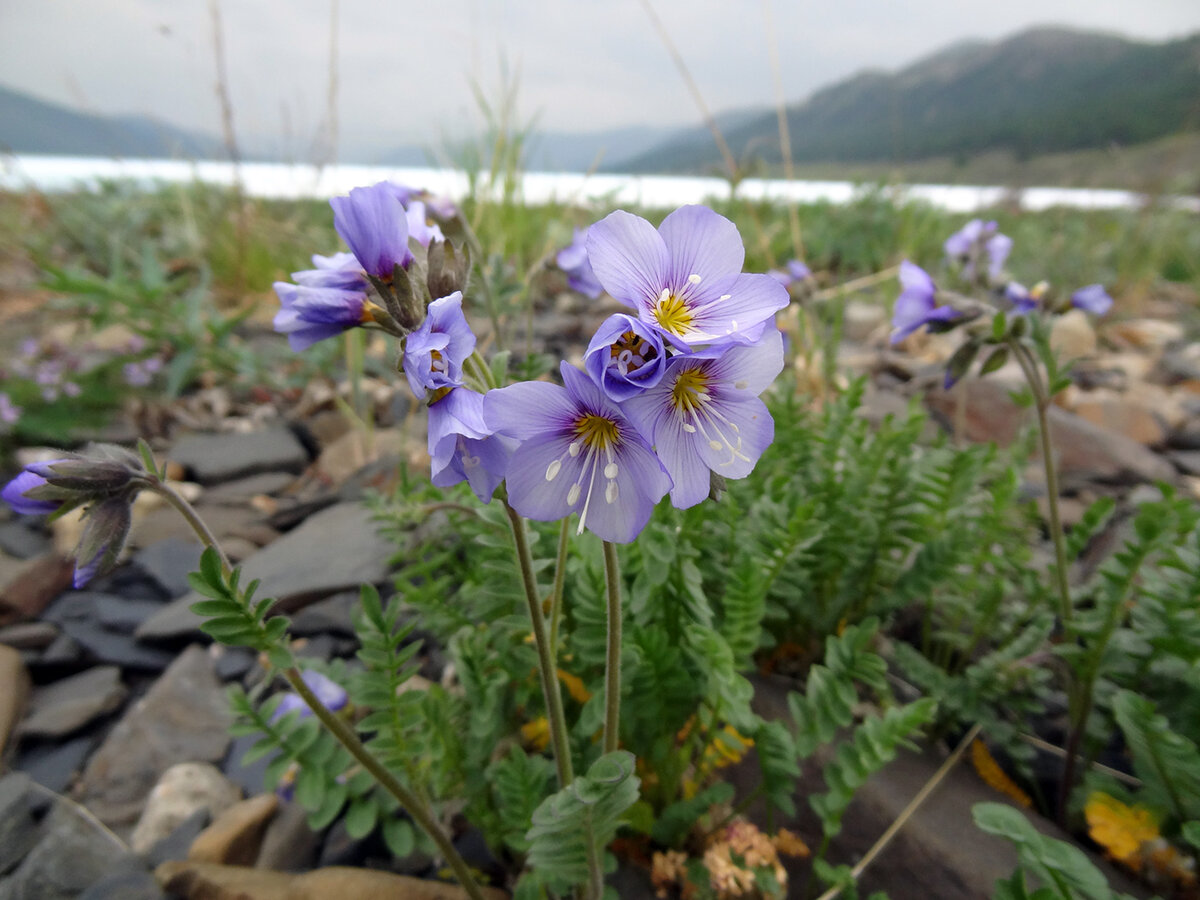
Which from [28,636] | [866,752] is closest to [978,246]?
[866,752]

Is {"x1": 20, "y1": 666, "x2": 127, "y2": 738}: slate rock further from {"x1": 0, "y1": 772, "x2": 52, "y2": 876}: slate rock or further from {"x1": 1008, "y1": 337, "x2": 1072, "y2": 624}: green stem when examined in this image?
{"x1": 1008, "y1": 337, "x2": 1072, "y2": 624}: green stem

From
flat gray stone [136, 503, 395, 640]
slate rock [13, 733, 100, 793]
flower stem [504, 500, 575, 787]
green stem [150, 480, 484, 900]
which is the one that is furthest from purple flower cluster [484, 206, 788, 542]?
slate rock [13, 733, 100, 793]

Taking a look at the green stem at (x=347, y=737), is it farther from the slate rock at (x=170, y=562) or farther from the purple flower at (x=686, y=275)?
the slate rock at (x=170, y=562)

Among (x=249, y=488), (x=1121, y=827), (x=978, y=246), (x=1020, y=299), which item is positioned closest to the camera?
(x=1121, y=827)

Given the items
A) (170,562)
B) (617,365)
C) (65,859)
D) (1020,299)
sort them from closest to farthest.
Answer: (617,365) < (65,859) < (1020,299) < (170,562)

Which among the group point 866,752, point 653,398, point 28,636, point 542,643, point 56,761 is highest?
point 653,398

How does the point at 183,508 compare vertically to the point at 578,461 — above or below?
below

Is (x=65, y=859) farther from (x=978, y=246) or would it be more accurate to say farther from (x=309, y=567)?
(x=978, y=246)
